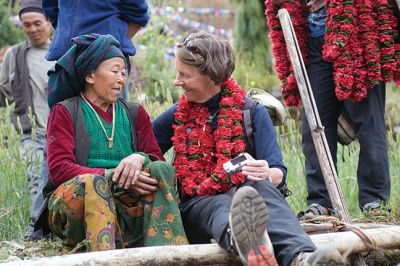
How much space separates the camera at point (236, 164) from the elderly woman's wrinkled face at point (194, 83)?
471 mm

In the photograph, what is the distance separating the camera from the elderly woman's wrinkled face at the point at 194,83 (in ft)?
15.1

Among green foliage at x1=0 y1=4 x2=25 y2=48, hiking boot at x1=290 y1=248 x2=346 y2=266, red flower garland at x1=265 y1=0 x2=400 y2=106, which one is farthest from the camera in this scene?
green foliage at x1=0 y1=4 x2=25 y2=48

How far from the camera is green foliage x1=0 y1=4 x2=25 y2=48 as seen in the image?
11.8m

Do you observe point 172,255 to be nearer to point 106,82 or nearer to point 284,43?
point 106,82

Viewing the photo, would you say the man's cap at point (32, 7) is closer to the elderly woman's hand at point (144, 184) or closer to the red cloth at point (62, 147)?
the red cloth at point (62, 147)

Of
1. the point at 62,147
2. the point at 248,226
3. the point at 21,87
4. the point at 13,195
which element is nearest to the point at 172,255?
the point at 248,226

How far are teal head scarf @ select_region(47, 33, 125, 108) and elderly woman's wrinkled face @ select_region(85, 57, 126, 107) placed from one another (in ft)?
0.09

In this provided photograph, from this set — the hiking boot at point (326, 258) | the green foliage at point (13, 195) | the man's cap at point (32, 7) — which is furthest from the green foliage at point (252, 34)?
the hiking boot at point (326, 258)

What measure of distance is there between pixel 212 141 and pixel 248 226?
0.90m

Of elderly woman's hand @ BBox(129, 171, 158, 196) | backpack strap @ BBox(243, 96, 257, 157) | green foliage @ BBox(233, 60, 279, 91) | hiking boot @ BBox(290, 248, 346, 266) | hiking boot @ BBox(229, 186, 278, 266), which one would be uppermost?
green foliage @ BBox(233, 60, 279, 91)

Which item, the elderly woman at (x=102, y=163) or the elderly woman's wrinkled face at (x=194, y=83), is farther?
the elderly woman's wrinkled face at (x=194, y=83)

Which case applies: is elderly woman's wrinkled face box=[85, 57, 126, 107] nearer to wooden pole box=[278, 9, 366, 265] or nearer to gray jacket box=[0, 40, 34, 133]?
wooden pole box=[278, 9, 366, 265]

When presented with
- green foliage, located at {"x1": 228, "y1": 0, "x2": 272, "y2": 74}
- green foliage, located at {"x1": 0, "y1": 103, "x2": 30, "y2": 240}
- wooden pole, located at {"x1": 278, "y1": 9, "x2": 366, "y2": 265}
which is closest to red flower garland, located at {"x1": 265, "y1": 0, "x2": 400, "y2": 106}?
wooden pole, located at {"x1": 278, "y1": 9, "x2": 366, "y2": 265}

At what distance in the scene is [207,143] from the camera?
461cm
